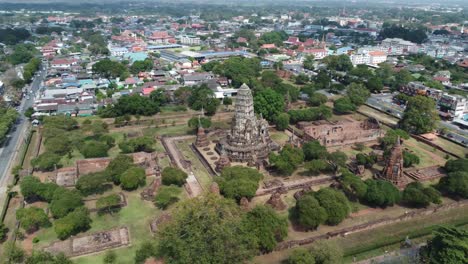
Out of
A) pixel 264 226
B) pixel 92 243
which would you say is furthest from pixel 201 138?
pixel 264 226

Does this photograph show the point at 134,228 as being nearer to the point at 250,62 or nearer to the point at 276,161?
the point at 276,161

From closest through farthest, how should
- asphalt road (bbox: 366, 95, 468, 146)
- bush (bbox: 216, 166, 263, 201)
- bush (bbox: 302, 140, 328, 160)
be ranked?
bush (bbox: 216, 166, 263, 201) < bush (bbox: 302, 140, 328, 160) < asphalt road (bbox: 366, 95, 468, 146)

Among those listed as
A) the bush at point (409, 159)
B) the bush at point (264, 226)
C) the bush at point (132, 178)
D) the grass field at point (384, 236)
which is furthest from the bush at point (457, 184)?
the bush at point (132, 178)

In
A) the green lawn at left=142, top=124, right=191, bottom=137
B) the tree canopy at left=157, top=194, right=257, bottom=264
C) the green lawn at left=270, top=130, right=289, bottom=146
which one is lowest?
the green lawn at left=142, top=124, right=191, bottom=137

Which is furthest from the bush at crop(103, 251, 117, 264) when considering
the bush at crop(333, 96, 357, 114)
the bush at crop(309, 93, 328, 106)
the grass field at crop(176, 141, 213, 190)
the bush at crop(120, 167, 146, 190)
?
the bush at crop(309, 93, 328, 106)

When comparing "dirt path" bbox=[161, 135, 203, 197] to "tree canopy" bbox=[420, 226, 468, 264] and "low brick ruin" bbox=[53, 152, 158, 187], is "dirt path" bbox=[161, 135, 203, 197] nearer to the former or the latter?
"low brick ruin" bbox=[53, 152, 158, 187]

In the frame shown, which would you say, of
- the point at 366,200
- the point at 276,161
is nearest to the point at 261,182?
the point at 276,161

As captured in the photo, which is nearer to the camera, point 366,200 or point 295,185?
point 366,200

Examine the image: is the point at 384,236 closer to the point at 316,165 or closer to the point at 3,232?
the point at 316,165
